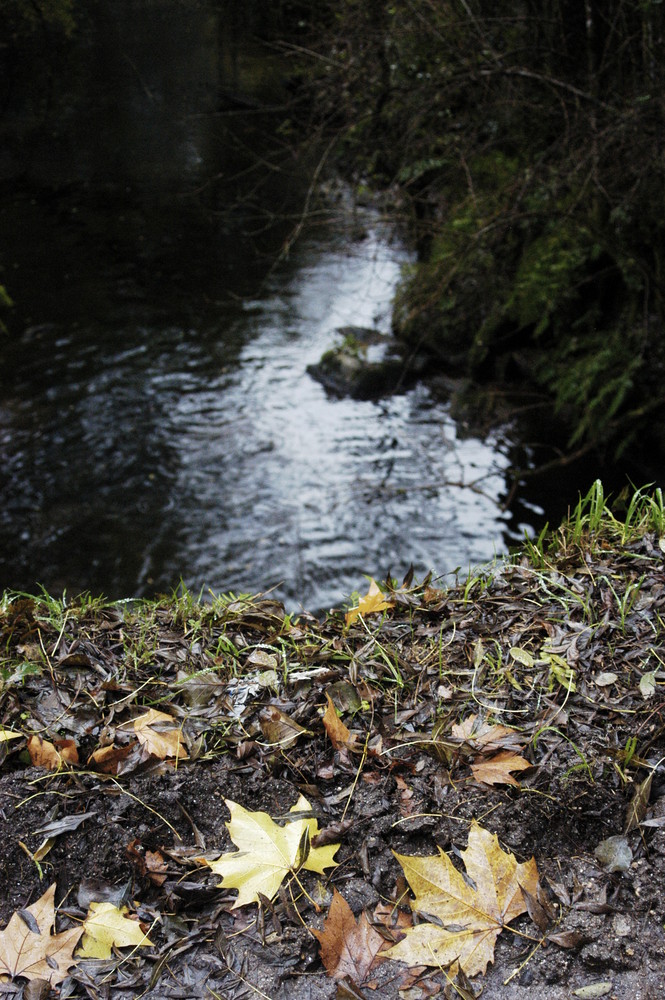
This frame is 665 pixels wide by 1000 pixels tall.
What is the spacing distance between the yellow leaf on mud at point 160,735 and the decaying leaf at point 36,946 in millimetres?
418

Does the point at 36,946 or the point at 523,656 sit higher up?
the point at 523,656

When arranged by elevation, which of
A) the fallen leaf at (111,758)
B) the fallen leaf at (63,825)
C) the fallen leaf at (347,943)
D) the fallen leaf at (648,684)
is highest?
the fallen leaf at (648,684)

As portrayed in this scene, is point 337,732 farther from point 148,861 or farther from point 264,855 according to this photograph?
point 148,861

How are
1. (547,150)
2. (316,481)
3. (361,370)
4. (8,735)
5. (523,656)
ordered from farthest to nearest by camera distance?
(361,370) < (316,481) < (547,150) < (523,656) < (8,735)

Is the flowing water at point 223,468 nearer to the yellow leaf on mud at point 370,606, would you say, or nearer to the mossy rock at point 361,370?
the mossy rock at point 361,370

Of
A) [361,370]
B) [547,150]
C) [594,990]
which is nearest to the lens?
[594,990]

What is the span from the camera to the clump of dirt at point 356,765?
131 centimetres

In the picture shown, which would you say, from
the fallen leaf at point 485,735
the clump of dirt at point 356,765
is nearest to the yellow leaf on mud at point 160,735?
the clump of dirt at point 356,765

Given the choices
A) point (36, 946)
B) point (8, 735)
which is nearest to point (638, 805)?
point (36, 946)

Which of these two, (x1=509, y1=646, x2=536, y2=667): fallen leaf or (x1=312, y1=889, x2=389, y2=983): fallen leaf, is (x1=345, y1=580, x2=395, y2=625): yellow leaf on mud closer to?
(x1=509, y1=646, x2=536, y2=667): fallen leaf

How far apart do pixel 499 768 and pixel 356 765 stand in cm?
35

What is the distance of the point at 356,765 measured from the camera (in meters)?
1.70

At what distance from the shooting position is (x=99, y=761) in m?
1.69

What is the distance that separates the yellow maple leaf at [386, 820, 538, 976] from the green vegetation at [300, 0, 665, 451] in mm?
5293
